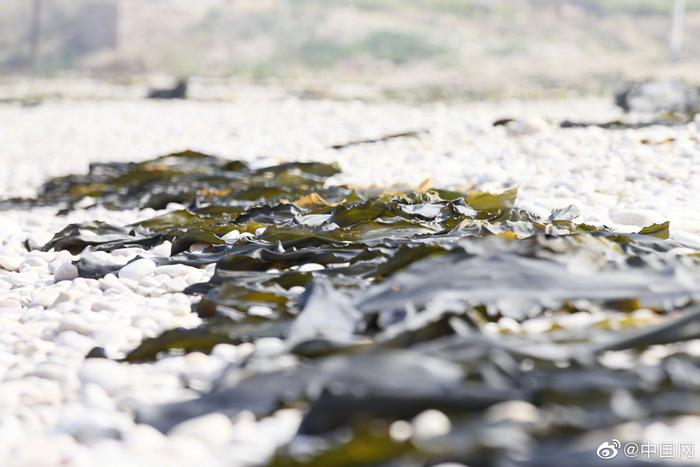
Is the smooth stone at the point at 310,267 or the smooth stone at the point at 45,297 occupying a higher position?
the smooth stone at the point at 310,267

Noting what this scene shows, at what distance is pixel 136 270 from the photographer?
3.15 m

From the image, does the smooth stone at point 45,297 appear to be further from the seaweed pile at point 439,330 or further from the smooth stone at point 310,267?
the smooth stone at point 310,267

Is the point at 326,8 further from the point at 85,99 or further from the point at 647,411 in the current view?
the point at 647,411

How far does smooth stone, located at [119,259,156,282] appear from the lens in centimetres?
313

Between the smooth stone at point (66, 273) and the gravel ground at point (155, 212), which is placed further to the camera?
the smooth stone at point (66, 273)

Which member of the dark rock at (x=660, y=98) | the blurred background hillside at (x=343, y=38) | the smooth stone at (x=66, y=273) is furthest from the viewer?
the blurred background hillside at (x=343, y=38)

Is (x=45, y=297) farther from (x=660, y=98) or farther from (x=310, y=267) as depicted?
(x=660, y=98)

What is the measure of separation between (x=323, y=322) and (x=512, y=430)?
74 cm

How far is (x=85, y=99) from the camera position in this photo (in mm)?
15766

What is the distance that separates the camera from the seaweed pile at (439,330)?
5.65 ft

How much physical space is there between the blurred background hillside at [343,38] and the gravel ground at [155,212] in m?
15.0

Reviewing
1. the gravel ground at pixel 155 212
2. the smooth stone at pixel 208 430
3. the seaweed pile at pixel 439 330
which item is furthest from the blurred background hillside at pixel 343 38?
the smooth stone at pixel 208 430

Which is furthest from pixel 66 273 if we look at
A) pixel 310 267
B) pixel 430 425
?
pixel 430 425

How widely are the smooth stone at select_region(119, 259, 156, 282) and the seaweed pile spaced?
119 millimetres
